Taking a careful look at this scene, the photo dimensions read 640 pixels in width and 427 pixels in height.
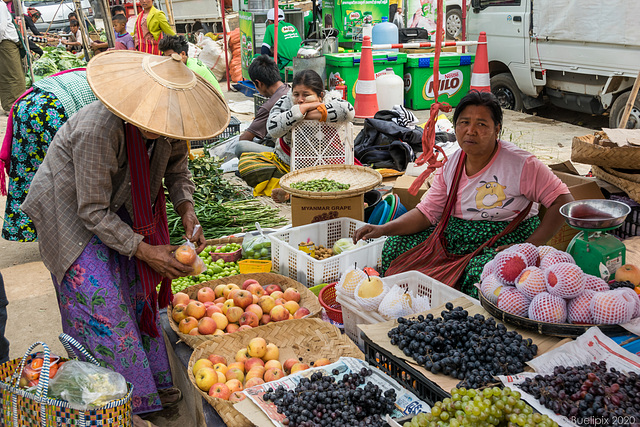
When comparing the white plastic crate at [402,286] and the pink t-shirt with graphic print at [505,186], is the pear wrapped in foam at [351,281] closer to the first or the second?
the white plastic crate at [402,286]

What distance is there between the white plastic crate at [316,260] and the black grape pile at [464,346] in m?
1.26

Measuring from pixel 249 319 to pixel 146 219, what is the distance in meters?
0.79

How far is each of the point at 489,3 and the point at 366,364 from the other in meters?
8.33

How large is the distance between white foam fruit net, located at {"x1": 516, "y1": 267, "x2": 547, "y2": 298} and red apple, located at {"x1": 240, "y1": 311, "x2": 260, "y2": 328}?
54.6 inches

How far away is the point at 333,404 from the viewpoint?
6.51ft

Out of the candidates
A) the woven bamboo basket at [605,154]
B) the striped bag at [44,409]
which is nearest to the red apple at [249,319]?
the striped bag at [44,409]

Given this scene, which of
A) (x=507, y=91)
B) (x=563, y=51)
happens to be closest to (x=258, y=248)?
(x=563, y=51)

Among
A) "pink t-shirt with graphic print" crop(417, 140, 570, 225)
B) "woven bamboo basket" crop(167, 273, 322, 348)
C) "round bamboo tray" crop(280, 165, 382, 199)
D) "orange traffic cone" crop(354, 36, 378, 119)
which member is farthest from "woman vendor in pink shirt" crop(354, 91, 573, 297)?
"orange traffic cone" crop(354, 36, 378, 119)

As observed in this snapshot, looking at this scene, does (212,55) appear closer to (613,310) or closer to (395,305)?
(395,305)

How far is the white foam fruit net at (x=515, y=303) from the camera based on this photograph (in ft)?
7.11

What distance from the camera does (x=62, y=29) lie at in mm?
19953

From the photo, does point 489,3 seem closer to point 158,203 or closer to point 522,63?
point 522,63

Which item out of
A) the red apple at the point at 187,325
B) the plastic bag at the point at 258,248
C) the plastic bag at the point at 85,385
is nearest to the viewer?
the plastic bag at the point at 85,385

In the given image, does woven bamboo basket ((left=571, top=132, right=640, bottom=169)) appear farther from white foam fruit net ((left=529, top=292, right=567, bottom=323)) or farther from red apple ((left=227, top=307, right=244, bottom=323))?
red apple ((left=227, top=307, right=244, bottom=323))
